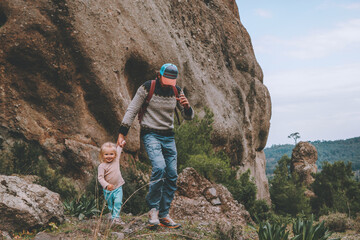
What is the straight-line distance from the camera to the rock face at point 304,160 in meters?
36.1

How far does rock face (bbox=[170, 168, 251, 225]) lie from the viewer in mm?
6668

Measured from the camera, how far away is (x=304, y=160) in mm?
36906

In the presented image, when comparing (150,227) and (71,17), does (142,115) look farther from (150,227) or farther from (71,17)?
(71,17)

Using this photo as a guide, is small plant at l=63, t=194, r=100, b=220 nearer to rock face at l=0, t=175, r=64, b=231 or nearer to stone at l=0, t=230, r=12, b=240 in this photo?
rock face at l=0, t=175, r=64, b=231

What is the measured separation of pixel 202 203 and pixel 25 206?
155 inches

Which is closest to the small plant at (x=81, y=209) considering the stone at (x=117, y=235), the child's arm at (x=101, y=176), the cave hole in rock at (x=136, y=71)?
the child's arm at (x=101, y=176)

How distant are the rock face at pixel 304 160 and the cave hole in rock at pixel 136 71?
98.6 ft

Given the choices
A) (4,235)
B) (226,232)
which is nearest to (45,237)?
(4,235)

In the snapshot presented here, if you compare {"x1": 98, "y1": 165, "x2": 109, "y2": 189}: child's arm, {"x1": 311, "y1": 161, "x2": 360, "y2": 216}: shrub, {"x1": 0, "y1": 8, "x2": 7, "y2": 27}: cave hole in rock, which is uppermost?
{"x1": 0, "y1": 8, "x2": 7, "y2": 27}: cave hole in rock

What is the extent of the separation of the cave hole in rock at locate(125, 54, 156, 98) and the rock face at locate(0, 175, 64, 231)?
6.97 metres

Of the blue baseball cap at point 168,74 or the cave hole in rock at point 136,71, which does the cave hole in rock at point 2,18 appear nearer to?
the cave hole in rock at point 136,71

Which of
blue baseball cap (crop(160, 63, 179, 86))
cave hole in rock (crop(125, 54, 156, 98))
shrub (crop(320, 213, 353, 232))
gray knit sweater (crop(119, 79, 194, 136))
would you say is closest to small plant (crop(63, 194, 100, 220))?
gray knit sweater (crop(119, 79, 194, 136))

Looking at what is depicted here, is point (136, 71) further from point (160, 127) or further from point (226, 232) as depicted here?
point (226, 232)

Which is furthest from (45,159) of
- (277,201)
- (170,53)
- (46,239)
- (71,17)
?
(277,201)
